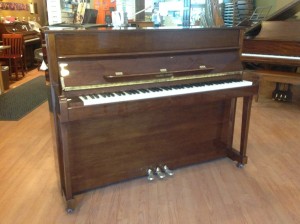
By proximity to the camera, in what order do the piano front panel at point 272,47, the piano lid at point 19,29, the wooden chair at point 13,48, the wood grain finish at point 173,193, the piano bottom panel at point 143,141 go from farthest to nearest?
the piano lid at point 19,29 < the wooden chair at point 13,48 < the piano front panel at point 272,47 < the piano bottom panel at point 143,141 < the wood grain finish at point 173,193

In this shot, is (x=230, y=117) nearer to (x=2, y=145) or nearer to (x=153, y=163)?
(x=153, y=163)

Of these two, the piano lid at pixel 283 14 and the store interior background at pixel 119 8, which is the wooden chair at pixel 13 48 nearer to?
the store interior background at pixel 119 8

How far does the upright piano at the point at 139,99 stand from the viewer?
5.20ft

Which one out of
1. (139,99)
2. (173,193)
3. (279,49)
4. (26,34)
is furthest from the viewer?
(26,34)

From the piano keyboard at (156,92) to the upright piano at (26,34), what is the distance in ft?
16.6

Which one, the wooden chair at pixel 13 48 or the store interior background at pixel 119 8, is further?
the wooden chair at pixel 13 48

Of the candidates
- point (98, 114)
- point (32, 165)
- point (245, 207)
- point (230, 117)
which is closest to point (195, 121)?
point (230, 117)

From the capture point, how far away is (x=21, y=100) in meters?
4.18

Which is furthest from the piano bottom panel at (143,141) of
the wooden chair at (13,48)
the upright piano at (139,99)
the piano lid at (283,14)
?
the wooden chair at (13,48)

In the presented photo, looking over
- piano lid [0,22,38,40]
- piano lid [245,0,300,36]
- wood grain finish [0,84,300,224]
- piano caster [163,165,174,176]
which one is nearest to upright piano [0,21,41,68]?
piano lid [0,22,38,40]

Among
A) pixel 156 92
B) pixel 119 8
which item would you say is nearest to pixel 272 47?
pixel 119 8

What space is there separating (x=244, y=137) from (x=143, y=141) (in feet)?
2.68

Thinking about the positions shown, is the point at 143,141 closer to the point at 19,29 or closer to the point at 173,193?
the point at 173,193

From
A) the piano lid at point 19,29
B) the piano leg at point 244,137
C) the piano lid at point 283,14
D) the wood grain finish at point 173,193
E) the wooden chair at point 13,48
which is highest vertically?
the piano lid at point 283,14
